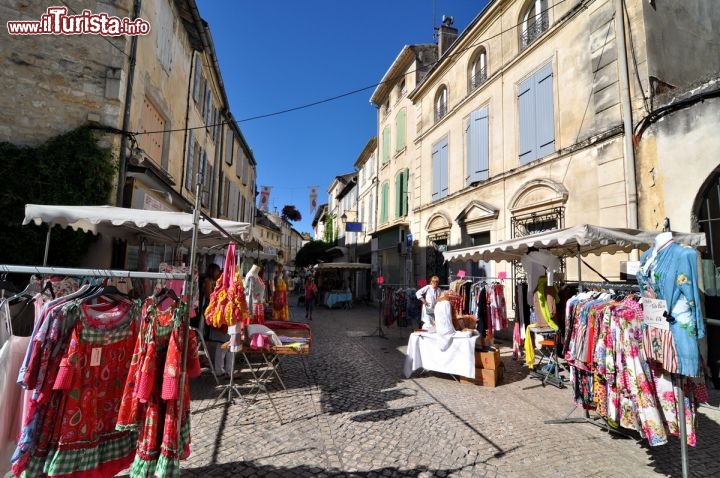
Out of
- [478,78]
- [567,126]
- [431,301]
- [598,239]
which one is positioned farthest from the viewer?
[478,78]

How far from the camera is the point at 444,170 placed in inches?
515

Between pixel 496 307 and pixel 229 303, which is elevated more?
pixel 229 303

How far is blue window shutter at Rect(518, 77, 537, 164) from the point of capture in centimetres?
920

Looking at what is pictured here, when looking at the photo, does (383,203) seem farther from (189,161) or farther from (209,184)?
(189,161)

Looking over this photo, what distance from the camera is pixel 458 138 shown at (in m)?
12.3

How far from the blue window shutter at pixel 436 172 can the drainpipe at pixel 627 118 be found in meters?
6.83

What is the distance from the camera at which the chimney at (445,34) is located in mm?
14836

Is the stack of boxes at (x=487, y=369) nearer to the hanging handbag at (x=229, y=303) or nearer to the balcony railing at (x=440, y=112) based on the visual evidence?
the hanging handbag at (x=229, y=303)

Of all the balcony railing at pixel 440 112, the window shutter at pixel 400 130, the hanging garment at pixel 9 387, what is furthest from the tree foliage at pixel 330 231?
the hanging garment at pixel 9 387

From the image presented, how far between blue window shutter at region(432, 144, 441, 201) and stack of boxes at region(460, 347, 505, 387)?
871 centimetres

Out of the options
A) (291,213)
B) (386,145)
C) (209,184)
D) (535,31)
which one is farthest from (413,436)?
(291,213)

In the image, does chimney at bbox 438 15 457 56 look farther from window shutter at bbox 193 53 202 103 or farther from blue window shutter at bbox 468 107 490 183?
window shutter at bbox 193 53 202 103

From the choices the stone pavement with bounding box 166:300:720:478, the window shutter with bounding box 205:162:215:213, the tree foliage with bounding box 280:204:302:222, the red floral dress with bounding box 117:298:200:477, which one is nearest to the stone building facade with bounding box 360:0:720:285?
the stone pavement with bounding box 166:300:720:478

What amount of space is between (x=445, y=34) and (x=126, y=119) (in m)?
12.8
